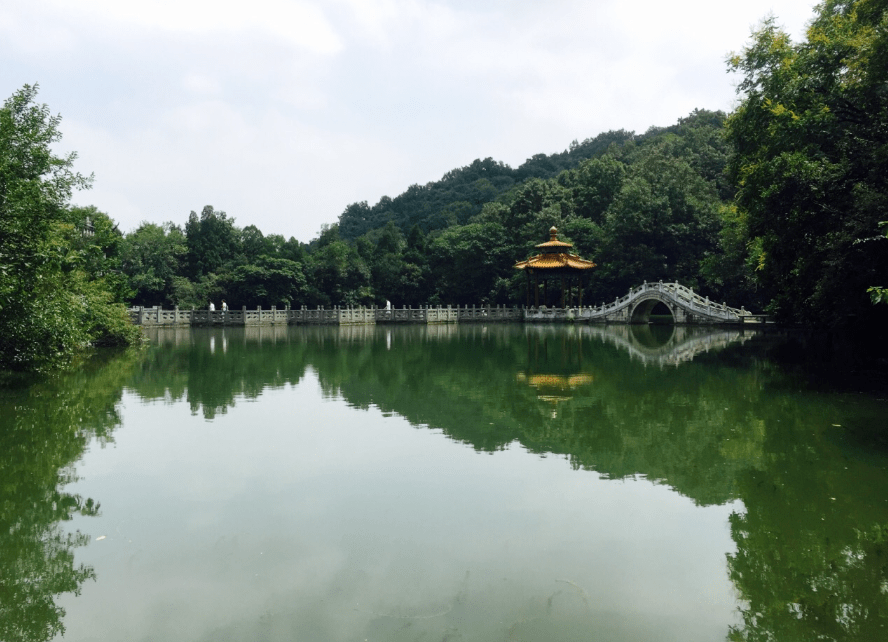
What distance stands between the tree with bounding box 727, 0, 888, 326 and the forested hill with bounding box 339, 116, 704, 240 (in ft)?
195

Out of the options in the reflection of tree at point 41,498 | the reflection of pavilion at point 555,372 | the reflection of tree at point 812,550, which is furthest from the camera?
the reflection of pavilion at point 555,372

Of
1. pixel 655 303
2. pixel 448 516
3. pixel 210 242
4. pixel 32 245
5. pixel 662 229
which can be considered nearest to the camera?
pixel 448 516

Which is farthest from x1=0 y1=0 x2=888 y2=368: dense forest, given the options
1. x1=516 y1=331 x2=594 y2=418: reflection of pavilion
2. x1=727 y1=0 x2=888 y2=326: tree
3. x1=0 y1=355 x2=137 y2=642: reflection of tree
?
x1=516 y1=331 x2=594 y2=418: reflection of pavilion

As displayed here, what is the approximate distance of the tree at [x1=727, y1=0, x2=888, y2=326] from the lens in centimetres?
1219

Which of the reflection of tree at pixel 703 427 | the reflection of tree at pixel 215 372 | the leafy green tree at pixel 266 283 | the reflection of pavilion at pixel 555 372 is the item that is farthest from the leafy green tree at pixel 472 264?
the reflection of tree at pixel 703 427

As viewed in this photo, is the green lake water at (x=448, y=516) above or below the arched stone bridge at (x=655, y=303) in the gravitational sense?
below

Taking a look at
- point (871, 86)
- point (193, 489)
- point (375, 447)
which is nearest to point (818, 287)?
point (871, 86)

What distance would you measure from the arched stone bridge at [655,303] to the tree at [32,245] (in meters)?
26.2

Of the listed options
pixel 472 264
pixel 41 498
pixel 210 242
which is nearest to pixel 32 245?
pixel 41 498

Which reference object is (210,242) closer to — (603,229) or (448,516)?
(603,229)

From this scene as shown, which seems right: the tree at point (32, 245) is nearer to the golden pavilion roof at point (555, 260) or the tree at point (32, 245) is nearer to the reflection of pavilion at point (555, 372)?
the reflection of pavilion at point (555, 372)

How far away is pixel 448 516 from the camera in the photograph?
18.5 ft

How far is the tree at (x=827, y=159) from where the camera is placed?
12.2 meters

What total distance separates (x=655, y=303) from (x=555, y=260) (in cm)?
623
